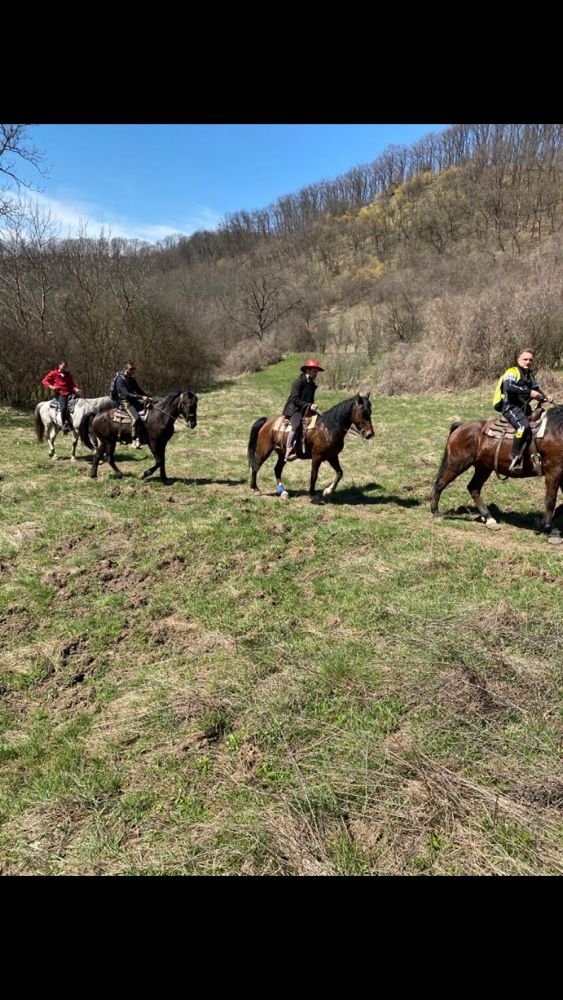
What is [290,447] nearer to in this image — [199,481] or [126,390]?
[199,481]

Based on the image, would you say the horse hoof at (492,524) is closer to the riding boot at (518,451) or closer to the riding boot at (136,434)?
the riding boot at (518,451)

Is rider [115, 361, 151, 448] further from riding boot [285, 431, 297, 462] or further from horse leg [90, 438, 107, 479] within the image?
riding boot [285, 431, 297, 462]

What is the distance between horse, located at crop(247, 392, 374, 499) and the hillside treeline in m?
16.9

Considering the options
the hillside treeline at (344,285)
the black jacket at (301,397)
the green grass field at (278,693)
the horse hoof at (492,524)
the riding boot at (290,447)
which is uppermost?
the hillside treeline at (344,285)

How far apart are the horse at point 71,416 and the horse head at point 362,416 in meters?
7.06

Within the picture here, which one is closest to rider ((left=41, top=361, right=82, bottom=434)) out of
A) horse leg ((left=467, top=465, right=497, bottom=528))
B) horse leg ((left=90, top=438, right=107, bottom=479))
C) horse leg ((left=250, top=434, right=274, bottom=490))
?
horse leg ((left=90, top=438, right=107, bottom=479))

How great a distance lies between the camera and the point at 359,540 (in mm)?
7625

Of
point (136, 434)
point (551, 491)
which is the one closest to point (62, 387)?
point (136, 434)

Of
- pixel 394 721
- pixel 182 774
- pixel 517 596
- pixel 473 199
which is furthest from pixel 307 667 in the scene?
pixel 473 199

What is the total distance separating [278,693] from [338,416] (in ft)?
20.2

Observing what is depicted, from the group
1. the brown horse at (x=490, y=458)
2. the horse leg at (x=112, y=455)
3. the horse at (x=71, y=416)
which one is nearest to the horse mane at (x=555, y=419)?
the brown horse at (x=490, y=458)

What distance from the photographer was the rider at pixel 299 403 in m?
9.50

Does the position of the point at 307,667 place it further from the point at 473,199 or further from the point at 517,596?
the point at 473,199

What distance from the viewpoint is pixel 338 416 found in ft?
30.6
